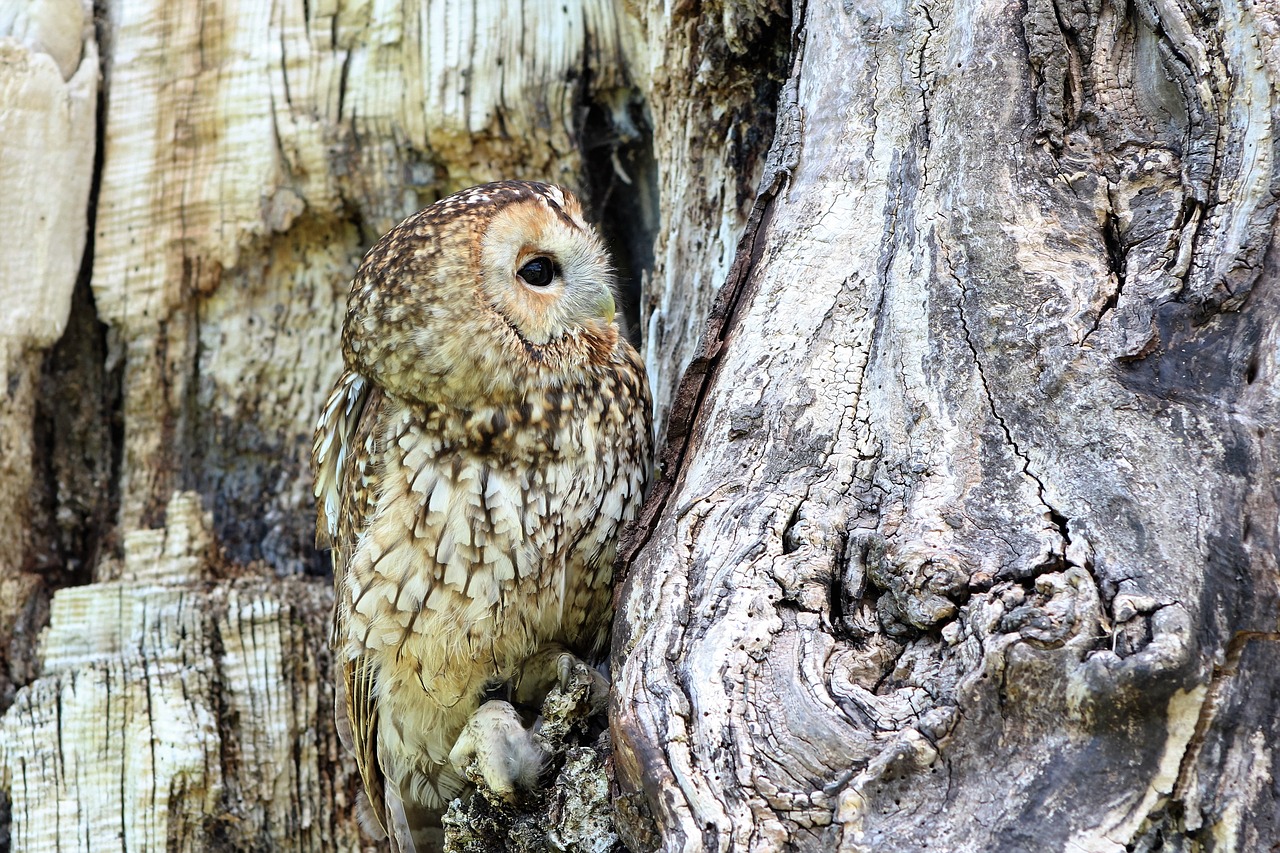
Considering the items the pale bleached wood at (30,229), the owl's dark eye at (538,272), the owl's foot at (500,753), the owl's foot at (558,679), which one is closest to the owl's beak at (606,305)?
the owl's dark eye at (538,272)

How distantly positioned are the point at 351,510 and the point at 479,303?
20.5 inches

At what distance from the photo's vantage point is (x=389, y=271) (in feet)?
6.76

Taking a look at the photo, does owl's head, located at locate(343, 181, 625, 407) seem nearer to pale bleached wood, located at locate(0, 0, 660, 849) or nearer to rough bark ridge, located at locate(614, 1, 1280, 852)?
rough bark ridge, located at locate(614, 1, 1280, 852)

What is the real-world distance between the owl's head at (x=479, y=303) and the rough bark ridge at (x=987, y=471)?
0.34 m

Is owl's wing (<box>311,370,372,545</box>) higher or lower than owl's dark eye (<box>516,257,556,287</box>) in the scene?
lower

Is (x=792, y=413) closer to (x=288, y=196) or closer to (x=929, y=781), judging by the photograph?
(x=929, y=781)

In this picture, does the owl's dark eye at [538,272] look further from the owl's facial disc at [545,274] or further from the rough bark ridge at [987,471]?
the rough bark ridge at [987,471]

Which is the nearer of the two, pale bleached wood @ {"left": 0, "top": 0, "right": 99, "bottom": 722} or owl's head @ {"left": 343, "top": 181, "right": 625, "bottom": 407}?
owl's head @ {"left": 343, "top": 181, "right": 625, "bottom": 407}

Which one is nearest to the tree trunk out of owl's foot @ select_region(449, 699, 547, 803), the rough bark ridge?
the rough bark ridge

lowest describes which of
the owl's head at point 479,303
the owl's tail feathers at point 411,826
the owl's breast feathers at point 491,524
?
the owl's tail feathers at point 411,826

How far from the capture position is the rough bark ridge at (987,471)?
1.29 metres

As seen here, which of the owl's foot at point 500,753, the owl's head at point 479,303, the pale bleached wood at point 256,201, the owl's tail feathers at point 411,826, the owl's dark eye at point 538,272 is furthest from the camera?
the pale bleached wood at point 256,201

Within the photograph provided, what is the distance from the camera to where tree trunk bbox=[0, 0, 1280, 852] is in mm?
1317

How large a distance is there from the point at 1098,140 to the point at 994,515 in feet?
2.22
